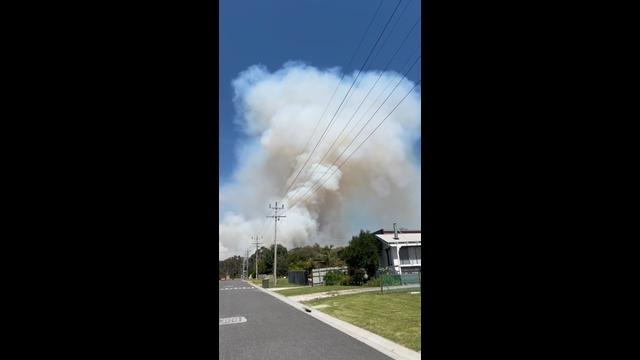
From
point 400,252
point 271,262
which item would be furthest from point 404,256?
point 271,262

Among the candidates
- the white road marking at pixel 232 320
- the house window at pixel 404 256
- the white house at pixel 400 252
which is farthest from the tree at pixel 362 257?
the white road marking at pixel 232 320

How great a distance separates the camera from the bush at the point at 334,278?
119 ft

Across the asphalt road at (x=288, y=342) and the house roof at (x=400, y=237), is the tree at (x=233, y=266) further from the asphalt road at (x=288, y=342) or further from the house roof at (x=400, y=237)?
the asphalt road at (x=288, y=342)

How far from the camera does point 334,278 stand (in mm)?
36656

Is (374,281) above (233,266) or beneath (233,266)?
above

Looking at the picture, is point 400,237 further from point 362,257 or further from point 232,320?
point 232,320

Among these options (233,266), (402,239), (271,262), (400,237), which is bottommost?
(233,266)

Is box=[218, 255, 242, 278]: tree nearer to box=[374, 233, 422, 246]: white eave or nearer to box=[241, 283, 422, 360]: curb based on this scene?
box=[374, 233, 422, 246]: white eave

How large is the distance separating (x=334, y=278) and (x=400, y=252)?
8.80 m

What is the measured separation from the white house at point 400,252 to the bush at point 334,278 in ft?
20.0
